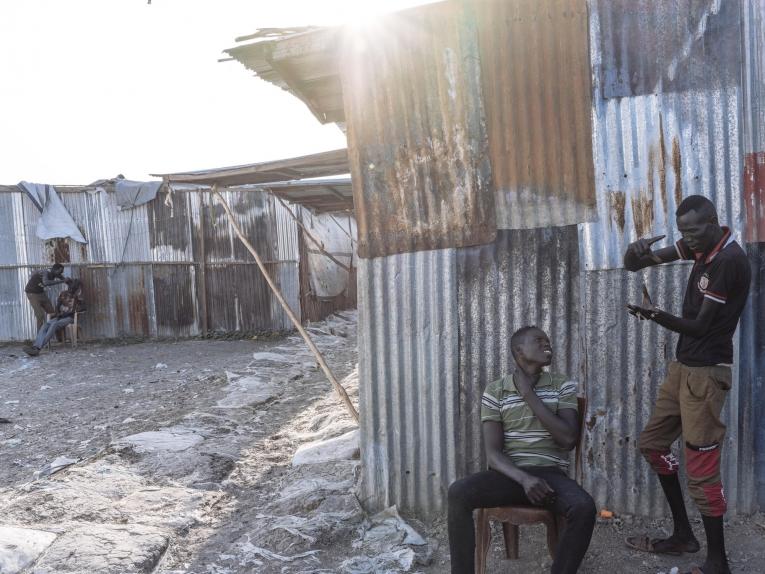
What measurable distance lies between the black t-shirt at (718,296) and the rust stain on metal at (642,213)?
0.44 m

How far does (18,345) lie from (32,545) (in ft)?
33.9

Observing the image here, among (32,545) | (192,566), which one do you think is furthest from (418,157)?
(32,545)

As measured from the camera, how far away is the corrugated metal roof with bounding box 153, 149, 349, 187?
200 inches

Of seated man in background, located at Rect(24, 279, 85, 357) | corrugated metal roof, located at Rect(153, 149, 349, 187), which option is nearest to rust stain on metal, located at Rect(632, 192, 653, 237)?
corrugated metal roof, located at Rect(153, 149, 349, 187)

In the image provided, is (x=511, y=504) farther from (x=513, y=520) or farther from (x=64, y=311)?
(x=64, y=311)

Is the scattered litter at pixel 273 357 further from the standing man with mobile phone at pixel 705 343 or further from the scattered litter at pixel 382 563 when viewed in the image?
the standing man with mobile phone at pixel 705 343

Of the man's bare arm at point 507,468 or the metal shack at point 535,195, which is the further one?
the metal shack at point 535,195

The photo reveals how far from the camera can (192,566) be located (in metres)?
3.51

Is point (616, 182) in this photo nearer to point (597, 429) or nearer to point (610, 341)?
point (610, 341)

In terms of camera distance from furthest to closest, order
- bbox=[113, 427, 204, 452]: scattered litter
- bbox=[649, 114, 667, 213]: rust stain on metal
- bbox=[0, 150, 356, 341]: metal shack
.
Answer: bbox=[0, 150, 356, 341]: metal shack, bbox=[113, 427, 204, 452]: scattered litter, bbox=[649, 114, 667, 213]: rust stain on metal

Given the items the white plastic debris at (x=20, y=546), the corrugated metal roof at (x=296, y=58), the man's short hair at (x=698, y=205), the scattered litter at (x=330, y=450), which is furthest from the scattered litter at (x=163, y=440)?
the man's short hair at (x=698, y=205)

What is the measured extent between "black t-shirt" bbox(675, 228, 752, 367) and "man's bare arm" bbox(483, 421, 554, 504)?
0.96 metres

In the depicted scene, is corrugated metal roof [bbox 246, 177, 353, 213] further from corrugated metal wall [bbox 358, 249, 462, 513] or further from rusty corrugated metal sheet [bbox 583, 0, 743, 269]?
rusty corrugated metal sheet [bbox 583, 0, 743, 269]

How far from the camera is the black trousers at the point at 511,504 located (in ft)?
8.50
